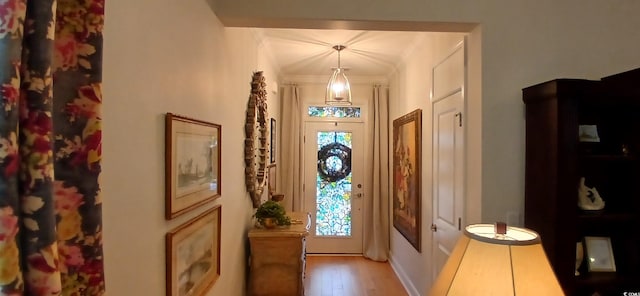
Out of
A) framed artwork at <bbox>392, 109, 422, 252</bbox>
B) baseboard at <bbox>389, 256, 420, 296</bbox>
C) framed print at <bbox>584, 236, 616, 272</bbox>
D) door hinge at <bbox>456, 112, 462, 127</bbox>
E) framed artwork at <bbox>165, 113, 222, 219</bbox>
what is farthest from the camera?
baseboard at <bbox>389, 256, 420, 296</bbox>

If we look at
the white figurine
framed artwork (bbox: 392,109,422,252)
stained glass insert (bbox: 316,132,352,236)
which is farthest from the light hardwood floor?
the white figurine

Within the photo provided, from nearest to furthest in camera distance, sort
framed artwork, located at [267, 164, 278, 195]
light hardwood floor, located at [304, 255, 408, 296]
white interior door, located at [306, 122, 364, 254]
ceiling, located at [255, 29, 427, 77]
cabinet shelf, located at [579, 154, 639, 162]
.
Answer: cabinet shelf, located at [579, 154, 639, 162], ceiling, located at [255, 29, 427, 77], light hardwood floor, located at [304, 255, 408, 296], framed artwork, located at [267, 164, 278, 195], white interior door, located at [306, 122, 364, 254]

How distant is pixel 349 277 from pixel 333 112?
7.67 ft

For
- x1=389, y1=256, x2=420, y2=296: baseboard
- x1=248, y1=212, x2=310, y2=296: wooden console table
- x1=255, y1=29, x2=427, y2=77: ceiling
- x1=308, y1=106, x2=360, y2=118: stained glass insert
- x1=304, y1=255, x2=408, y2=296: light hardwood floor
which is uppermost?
x1=255, y1=29, x2=427, y2=77: ceiling

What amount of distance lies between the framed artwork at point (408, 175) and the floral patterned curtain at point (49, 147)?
10.6ft

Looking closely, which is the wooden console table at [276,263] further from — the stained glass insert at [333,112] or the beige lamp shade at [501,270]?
the stained glass insert at [333,112]

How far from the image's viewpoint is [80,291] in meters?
0.75

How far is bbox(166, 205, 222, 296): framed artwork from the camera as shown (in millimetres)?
1512

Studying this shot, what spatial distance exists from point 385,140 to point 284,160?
1468 millimetres

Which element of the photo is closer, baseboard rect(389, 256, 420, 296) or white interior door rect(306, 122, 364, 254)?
baseboard rect(389, 256, 420, 296)

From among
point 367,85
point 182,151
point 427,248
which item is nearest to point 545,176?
point 427,248

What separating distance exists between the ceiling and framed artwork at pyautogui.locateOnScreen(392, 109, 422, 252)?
0.73m

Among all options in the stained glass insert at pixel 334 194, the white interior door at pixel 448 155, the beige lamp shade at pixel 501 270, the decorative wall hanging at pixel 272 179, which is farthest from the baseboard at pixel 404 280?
the beige lamp shade at pixel 501 270

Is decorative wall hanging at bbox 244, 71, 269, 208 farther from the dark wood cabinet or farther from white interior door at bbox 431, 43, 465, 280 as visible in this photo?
the dark wood cabinet
